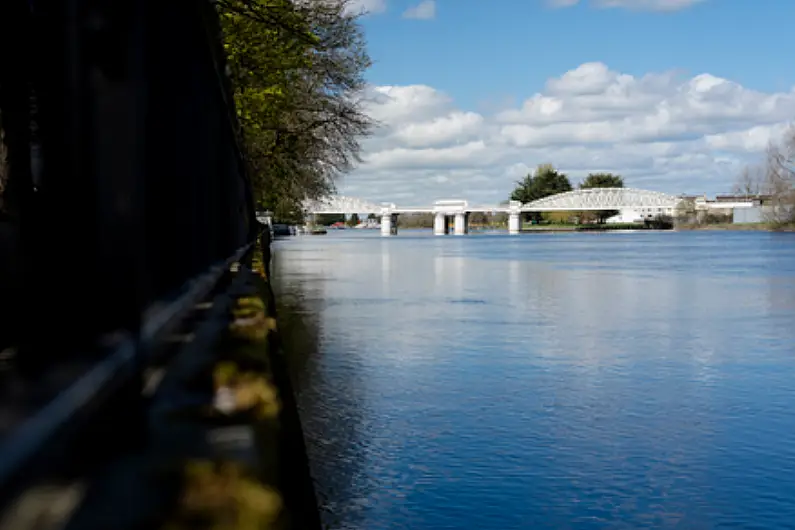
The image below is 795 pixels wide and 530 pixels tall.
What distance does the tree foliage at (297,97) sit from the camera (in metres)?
25.8

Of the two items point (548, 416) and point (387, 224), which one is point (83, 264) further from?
point (387, 224)

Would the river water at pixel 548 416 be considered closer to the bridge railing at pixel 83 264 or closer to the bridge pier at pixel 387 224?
the bridge railing at pixel 83 264

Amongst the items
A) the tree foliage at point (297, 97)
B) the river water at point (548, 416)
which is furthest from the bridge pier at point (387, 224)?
the river water at point (548, 416)

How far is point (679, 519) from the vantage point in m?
7.98

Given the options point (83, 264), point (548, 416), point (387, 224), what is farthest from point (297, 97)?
point (387, 224)

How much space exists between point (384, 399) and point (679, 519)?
502cm

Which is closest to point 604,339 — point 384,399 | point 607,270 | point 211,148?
point 384,399

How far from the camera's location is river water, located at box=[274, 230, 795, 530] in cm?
830

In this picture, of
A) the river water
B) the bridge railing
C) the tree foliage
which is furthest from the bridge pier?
the bridge railing

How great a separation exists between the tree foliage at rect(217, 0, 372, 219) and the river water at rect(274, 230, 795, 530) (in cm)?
668

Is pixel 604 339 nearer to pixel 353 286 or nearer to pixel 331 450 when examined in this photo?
pixel 331 450

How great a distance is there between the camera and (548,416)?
1136cm

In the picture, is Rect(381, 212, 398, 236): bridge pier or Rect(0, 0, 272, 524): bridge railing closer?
Rect(0, 0, 272, 524): bridge railing

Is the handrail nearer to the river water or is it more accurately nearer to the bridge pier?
the river water
